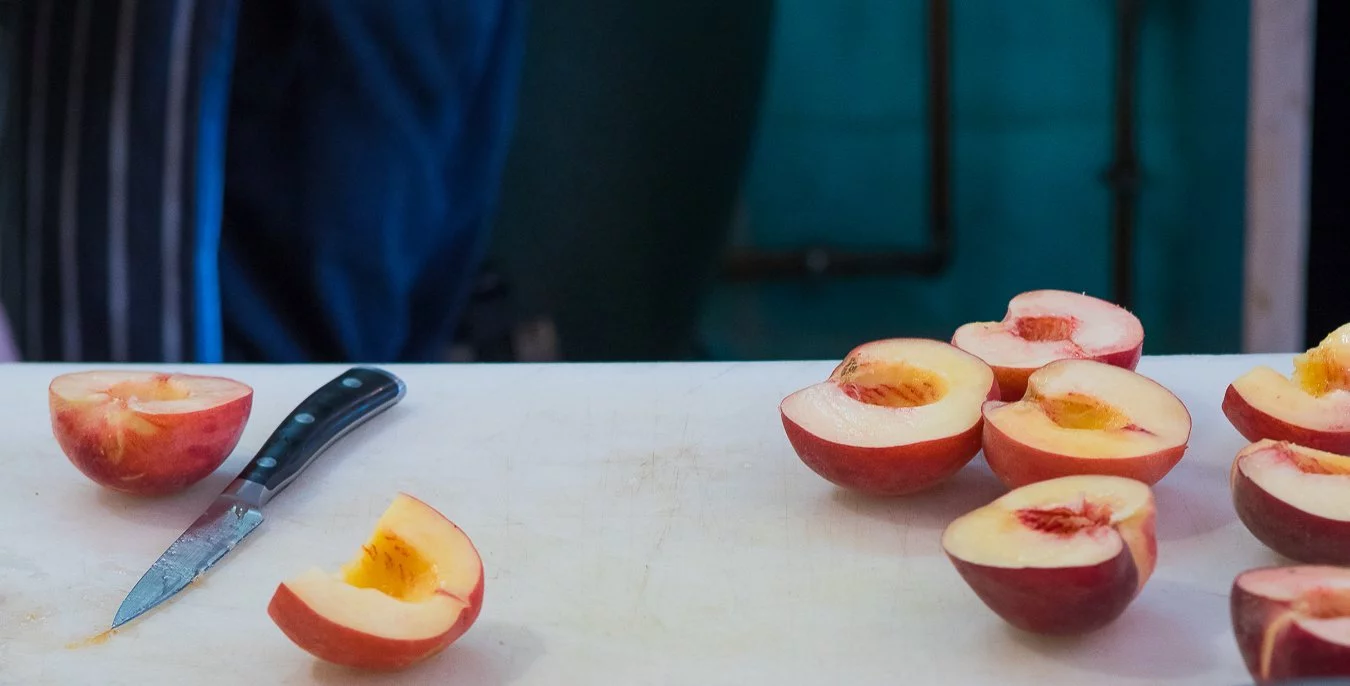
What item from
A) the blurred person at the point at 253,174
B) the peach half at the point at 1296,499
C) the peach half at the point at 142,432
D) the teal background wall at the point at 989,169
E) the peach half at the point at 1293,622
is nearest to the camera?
the peach half at the point at 1293,622

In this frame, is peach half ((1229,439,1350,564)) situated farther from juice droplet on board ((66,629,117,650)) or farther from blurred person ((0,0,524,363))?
blurred person ((0,0,524,363))

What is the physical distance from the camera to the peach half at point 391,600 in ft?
1.50

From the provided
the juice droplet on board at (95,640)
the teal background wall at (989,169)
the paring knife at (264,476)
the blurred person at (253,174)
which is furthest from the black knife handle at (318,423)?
the teal background wall at (989,169)

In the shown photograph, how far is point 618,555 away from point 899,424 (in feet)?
0.50

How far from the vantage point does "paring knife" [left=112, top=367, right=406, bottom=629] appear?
21.8 inches

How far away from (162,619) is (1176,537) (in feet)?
1.52

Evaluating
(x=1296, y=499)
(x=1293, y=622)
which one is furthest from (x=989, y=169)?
(x=1293, y=622)

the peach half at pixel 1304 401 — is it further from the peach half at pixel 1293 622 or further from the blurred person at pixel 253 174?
the blurred person at pixel 253 174

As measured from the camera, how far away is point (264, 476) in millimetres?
646

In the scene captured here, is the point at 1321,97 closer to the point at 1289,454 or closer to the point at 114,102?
the point at 1289,454

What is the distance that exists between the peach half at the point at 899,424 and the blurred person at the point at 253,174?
75cm

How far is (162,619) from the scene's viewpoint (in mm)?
529

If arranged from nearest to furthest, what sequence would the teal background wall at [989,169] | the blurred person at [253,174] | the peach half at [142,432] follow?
the peach half at [142,432], the blurred person at [253,174], the teal background wall at [989,169]

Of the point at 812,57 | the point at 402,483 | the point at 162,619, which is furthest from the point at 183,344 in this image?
the point at 812,57
